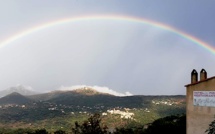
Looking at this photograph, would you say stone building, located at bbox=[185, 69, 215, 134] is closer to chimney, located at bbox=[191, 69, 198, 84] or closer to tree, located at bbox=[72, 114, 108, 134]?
chimney, located at bbox=[191, 69, 198, 84]

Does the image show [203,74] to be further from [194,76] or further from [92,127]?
[92,127]

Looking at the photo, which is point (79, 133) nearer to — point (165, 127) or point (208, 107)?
point (208, 107)

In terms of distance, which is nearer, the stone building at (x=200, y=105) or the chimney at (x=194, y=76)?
the stone building at (x=200, y=105)

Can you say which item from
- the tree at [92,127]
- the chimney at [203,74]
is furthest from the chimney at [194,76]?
the tree at [92,127]

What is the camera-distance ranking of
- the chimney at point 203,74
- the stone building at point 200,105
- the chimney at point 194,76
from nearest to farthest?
1. the stone building at point 200,105
2. the chimney at point 203,74
3. the chimney at point 194,76

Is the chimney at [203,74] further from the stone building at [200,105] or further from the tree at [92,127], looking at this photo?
the tree at [92,127]

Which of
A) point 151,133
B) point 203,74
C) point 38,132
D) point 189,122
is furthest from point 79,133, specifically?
point 38,132

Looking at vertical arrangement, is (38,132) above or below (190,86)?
below

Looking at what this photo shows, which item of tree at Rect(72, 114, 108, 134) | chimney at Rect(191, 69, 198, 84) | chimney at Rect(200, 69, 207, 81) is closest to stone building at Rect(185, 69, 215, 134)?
chimney at Rect(191, 69, 198, 84)

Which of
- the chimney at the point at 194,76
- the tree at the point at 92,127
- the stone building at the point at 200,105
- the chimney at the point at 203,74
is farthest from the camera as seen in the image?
the chimney at the point at 194,76
